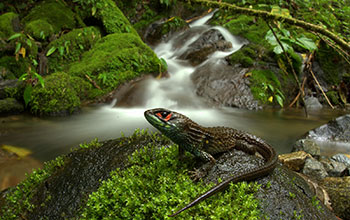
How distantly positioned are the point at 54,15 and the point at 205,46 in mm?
8163

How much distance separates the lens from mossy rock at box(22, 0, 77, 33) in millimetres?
11203

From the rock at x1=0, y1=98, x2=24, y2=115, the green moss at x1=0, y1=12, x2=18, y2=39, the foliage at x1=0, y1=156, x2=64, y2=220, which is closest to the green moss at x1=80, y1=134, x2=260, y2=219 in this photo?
the foliage at x1=0, y1=156, x2=64, y2=220

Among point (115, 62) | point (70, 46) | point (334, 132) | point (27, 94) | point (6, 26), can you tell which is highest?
point (6, 26)

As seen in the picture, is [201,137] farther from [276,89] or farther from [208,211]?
[276,89]

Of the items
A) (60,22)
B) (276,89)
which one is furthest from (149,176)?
(60,22)

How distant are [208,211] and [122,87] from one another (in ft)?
27.6

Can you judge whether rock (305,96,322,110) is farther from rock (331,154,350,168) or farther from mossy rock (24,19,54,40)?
mossy rock (24,19,54,40)

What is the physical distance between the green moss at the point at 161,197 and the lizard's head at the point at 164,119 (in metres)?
0.43

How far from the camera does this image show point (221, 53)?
13.4 metres

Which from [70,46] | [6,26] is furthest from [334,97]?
[6,26]

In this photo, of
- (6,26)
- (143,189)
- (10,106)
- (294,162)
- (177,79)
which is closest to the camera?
(143,189)

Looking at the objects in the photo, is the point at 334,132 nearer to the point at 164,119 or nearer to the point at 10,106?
the point at 164,119

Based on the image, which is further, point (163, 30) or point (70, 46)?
point (163, 30)

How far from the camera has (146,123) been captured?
25.2 ft
